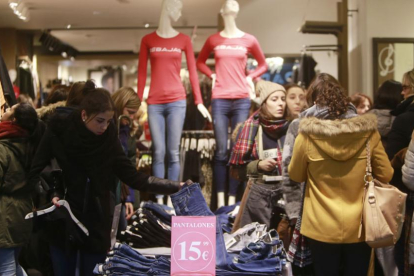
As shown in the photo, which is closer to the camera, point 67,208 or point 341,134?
point 67,208

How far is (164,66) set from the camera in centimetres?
510

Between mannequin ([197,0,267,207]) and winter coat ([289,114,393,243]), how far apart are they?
1.73m

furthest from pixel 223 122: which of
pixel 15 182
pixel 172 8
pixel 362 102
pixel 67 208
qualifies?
pixel 67 208

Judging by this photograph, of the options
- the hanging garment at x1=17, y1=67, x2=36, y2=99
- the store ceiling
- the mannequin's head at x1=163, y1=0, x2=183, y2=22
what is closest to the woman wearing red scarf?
the mannequin's head at x1=163, y1=0, x2=183, y2=22

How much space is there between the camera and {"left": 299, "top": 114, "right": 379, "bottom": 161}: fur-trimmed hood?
323 centimetres

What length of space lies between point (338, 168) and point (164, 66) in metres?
2.27

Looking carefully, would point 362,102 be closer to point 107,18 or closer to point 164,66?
point 164,66

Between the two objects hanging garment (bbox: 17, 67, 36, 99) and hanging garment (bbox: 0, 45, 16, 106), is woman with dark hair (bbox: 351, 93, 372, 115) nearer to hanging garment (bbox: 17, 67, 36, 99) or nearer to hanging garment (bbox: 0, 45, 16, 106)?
hanging garment (bbox: 0, 45, 16, 106)

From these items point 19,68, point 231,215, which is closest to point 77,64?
point 19,68

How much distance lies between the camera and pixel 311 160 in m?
3.33

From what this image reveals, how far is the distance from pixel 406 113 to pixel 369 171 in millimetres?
814

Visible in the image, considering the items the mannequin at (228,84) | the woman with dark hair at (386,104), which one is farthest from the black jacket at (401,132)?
the mannequin at (228,84)

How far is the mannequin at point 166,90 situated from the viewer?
5000mm

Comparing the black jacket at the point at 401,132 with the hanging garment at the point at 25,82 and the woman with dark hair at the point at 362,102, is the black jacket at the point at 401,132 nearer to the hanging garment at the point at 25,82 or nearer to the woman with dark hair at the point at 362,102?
the woman with dark hair at the point at 362,102
